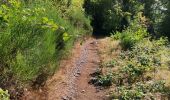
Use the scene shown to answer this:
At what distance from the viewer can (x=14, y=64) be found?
8078 millimetres

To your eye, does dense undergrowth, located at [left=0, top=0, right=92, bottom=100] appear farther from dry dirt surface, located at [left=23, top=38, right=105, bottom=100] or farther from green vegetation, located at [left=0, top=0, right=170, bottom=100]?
dry dirt surface, located at [left=23, top=38, right=105, bottom=100]

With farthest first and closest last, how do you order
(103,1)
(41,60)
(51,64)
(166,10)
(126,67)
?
(166,10) → (103,1) → (126,67) → (51,64) → (41,60)

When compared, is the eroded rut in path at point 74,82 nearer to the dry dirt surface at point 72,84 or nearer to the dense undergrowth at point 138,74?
the dry dirt surface at point 72,84

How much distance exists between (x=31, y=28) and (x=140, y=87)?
450cm

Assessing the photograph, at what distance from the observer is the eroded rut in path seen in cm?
1153

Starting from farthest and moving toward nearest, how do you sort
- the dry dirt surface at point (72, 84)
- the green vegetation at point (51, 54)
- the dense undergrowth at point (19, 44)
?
the dry dirt surface at point (72, 84), the green vegetation at point (51, 54), the dense undergrowth at point (19, 44)

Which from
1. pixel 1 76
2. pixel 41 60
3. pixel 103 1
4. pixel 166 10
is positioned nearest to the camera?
pixel 1 76

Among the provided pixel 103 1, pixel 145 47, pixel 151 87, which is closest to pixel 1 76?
pixel 151 87

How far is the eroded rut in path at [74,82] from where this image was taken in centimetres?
1153

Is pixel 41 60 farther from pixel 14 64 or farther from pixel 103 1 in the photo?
pixel 103 1

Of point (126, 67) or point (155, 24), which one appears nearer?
point (126, 67)

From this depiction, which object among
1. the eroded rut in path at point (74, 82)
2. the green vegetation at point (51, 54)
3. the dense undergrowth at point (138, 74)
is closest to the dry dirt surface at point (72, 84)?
the eroded rut in path at point (74, 82)

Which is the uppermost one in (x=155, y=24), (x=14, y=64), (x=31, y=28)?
(x=31, y=28)

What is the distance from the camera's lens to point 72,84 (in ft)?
42.0
